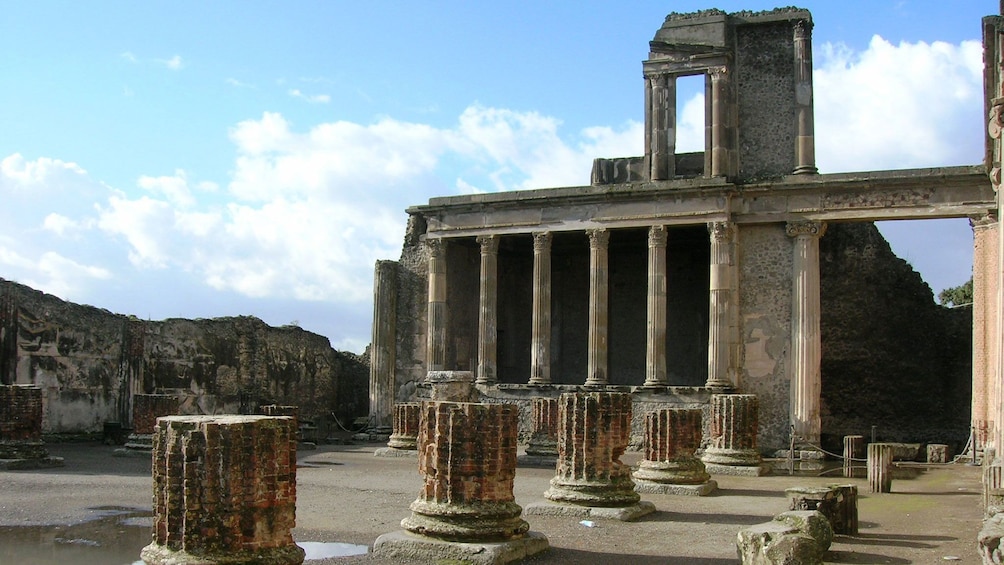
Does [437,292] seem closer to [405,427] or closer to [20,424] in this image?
[405,427]

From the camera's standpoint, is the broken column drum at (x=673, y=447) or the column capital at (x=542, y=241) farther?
Result: the column capital at (x=542, y=241)

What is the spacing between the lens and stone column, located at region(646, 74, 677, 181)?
25.8 metres

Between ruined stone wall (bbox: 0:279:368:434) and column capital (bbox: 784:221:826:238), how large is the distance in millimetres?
14505

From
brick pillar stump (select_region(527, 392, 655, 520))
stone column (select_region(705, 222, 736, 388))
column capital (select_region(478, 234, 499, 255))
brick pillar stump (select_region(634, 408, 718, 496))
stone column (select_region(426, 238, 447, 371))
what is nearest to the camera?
brick pillar stump (select_region(527, 392, 655, 520))

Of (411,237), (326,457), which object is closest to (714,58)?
(411,237)

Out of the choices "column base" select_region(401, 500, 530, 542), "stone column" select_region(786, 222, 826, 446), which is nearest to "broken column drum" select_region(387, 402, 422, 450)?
"stone column" select_region(786, 222, 826, 446)

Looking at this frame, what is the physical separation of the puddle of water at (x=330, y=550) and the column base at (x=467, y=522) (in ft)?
2.16

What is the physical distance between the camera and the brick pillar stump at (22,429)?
1636 centimetres

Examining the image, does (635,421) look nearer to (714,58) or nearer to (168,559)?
(714,58)

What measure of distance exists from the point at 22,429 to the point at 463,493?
1087 centimetres

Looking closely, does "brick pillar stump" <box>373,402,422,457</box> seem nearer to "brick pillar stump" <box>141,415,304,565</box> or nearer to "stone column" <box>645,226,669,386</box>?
"stone column" <box>645,226,669,386</box>

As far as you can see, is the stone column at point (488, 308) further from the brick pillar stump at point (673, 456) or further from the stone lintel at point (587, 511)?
the stone lintel at point (587, 511)

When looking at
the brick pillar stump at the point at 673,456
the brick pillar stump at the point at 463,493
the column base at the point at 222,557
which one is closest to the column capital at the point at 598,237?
the brick pillar stump at the point at 673,456

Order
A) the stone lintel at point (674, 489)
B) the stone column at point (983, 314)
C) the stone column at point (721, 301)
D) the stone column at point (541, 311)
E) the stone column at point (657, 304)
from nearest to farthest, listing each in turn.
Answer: the stone lintel at point (674, 489)
the stone column at point (983, 314)
the stone column at point (721, 301)
the stone column at point (657, 304)
the stone column at point (541, 311)
